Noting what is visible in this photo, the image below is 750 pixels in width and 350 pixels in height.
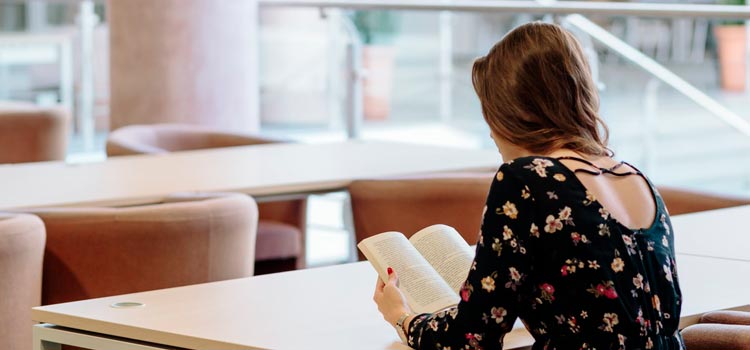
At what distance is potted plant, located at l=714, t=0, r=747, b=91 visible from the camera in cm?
539

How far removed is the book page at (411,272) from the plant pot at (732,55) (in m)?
Result: 3.33

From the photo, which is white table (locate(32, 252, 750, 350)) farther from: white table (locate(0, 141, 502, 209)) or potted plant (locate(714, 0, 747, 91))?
potted plant (locate(714, 0, 747, 91))

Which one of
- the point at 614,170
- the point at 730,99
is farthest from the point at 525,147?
the point at 730,99

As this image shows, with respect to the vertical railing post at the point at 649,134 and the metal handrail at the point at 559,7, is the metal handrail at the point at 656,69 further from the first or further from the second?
the vertical railing post at the point at 649,134

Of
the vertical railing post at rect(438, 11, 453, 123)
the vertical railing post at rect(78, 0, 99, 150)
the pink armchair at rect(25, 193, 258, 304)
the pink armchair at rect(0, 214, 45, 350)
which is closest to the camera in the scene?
the pink armchair at rect(0, 214, 45, 350)

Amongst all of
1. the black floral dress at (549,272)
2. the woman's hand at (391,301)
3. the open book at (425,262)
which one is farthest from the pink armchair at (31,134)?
the black floral dress at (549,272)

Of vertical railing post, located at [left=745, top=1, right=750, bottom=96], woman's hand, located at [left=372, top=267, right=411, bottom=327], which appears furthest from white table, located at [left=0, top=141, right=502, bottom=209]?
woman's hand, located at [left=372, top=267, right=411, bottom=327]

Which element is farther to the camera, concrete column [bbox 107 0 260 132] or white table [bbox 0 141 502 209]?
concrete column [bbox 107 0 260 132]

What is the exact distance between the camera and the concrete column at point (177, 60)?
6148 millimetres

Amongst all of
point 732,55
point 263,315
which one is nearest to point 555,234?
point 263,315

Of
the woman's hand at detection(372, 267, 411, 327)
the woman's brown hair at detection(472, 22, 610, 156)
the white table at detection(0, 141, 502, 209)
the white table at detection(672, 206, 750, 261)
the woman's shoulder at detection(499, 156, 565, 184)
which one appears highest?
the woman's brown hair at detection(472, 22, 610, 156)

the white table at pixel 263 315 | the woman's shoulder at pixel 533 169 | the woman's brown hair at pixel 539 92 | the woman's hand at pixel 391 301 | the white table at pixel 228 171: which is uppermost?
the woman's brown hair at pixel 539 92

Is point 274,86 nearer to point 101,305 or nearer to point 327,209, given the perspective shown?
point 327,209

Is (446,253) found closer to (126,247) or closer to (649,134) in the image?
(126,247)
